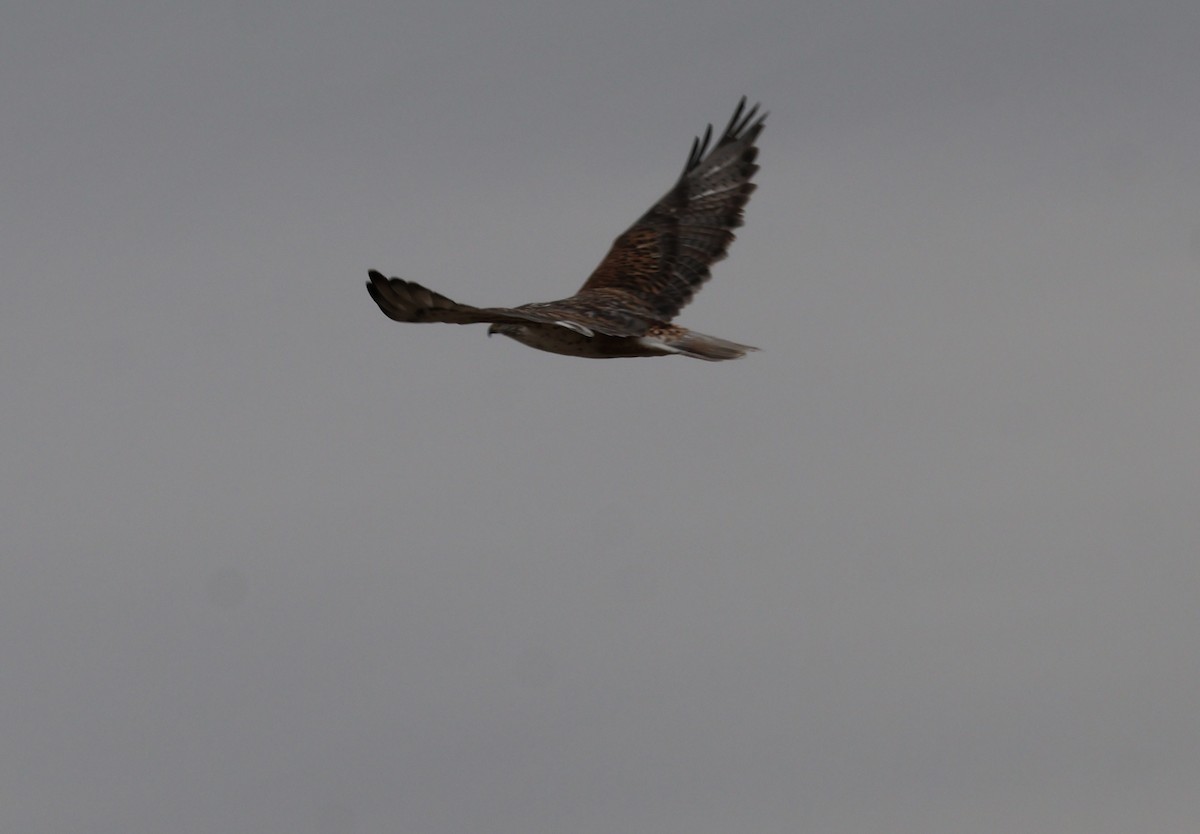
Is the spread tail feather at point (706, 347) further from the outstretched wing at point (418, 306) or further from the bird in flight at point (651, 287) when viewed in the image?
the outstretched wing at point (418, 306)

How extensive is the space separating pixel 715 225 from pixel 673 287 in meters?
1.83

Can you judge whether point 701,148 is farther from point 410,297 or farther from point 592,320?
point 410,297

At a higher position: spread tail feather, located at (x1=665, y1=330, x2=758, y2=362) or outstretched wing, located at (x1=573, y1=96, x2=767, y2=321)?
outstretched wing, located at (x1=573, y1=96, x2=767, y2=321)

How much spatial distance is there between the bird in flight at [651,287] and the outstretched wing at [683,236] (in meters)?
0.01

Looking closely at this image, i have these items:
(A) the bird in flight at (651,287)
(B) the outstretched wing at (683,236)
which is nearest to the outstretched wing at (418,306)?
(A) the bird in flight at (651,287)

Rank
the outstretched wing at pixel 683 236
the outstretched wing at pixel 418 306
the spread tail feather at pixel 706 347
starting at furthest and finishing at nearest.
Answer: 1. the outstretched wing at pixel 683 236
2. the spread tail feather at pixel 706 347
3. the outstretched wing at pixel 418 306

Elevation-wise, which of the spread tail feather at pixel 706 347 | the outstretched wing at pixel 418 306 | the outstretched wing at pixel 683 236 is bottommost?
the outstretched wing at pixel 418 306

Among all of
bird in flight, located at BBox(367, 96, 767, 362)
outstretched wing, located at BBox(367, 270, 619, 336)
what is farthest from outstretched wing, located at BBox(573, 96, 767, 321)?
outstretched wing, located at BBox(367, 270, 619, 336)

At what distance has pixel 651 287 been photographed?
25.4 meters

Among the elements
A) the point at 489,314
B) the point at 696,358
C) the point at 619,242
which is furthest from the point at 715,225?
the point at 489,314

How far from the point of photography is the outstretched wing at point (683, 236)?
2506 cm

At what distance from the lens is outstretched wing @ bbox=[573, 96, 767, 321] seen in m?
25.1

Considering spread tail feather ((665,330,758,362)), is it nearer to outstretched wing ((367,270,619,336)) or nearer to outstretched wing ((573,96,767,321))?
outstretched wing ((573,96,767,321))

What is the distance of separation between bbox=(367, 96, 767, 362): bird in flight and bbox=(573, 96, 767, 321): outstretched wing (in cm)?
1
